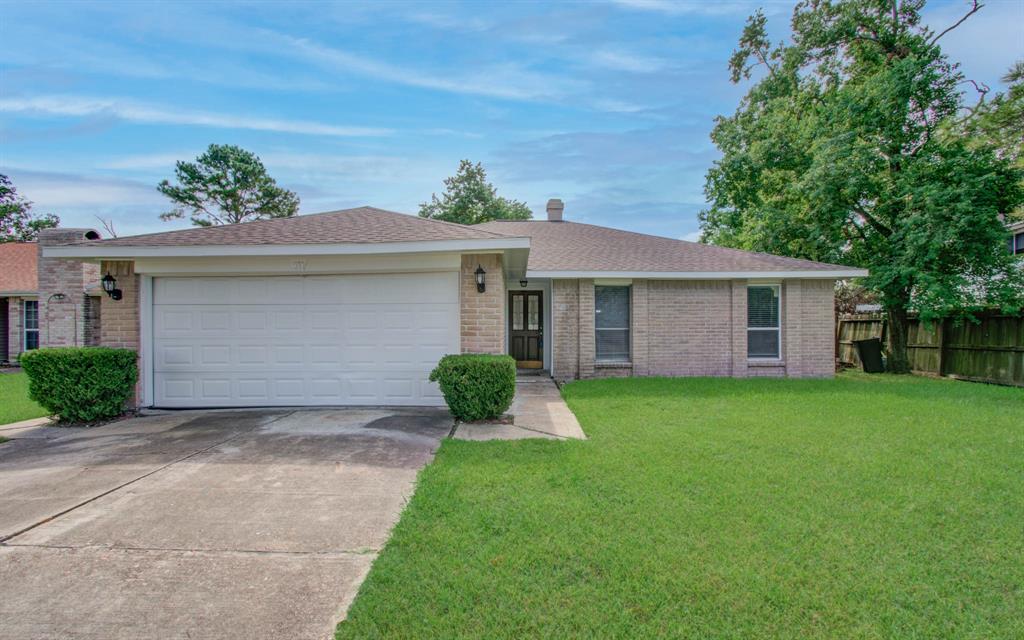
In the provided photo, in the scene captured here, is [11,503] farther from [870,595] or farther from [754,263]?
[754,263]

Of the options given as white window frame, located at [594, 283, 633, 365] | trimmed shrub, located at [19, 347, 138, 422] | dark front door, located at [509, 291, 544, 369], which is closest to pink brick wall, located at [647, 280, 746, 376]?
white window frame, located at [594, 283, 633, 365]

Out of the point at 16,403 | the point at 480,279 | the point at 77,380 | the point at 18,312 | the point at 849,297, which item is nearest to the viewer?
the point at 77,380

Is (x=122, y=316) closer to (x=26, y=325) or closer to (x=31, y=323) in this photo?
(x=31, y=323)

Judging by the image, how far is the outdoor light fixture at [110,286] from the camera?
7953 millimetres

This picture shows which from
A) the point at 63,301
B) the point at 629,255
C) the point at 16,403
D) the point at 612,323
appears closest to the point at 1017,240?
the point at 629,255

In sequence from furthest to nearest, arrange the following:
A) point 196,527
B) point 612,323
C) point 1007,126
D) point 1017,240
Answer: point 1017,240 < point 612,323 < point 1007,126 < point 196,527

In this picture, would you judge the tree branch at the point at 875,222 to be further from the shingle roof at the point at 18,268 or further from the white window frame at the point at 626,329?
the shingle roof at the point at 18,268

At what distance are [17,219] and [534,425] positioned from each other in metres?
39.9

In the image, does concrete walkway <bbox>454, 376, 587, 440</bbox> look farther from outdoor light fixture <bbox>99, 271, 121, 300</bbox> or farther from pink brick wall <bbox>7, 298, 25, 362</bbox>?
pink brick wall <bbox>7, 298, 25, 362</bbox>

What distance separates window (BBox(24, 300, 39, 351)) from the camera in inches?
669

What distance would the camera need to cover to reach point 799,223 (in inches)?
604

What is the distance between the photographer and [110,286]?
8023mm

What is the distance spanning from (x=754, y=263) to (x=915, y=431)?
23.2 ft

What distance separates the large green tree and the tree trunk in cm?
3
